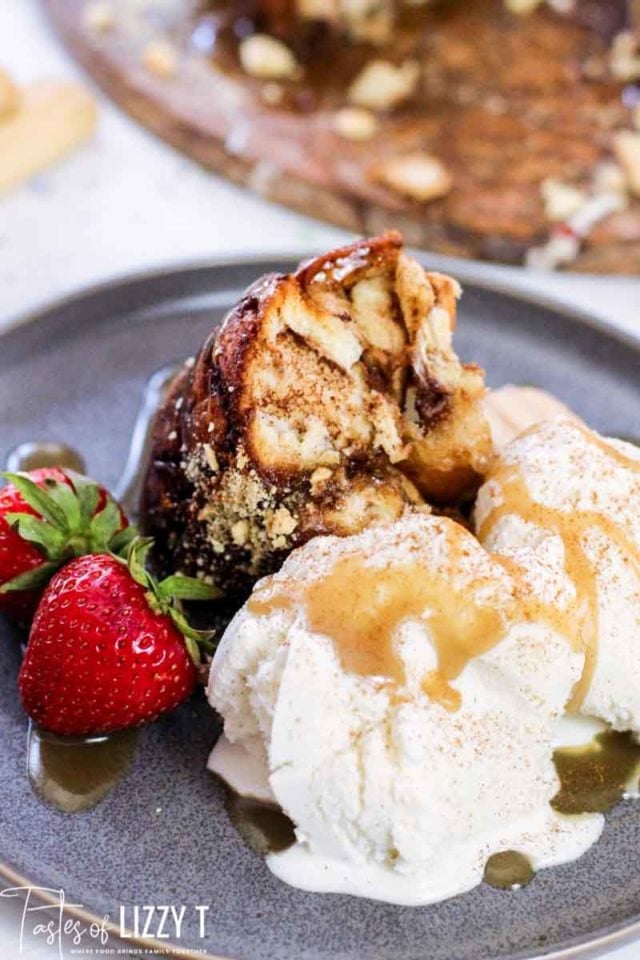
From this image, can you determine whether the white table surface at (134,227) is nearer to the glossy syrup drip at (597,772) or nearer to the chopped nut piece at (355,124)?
the chopped nut piece at (355,124)

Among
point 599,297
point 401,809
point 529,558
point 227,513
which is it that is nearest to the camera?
point 401,809

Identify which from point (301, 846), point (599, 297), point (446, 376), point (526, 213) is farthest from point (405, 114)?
point (301, 846)

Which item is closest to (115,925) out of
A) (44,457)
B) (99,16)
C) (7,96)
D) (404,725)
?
(404,725)

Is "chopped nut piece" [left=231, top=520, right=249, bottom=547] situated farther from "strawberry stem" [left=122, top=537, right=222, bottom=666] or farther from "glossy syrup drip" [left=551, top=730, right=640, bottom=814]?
"glossy syrup drip" [left=551, top=730, right=640, bottom=814]

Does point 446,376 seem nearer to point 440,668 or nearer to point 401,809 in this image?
point 440,668

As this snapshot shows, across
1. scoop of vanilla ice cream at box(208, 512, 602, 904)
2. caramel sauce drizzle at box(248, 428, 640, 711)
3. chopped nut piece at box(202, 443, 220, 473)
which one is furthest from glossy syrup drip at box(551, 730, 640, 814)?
chopped nut piece at box(202, 443, 220, 473)

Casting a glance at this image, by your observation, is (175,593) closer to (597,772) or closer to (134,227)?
(597,772)

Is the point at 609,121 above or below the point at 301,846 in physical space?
above
